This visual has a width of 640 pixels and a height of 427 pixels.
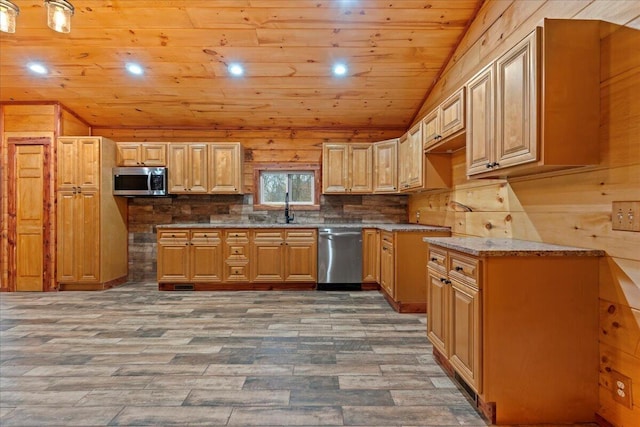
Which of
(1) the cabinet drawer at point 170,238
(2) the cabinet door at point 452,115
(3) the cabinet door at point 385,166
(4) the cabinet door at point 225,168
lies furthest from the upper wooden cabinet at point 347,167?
(1) the cabinet drawer at point 170,238

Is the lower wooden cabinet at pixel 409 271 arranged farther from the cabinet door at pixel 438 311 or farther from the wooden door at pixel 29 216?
the wooden door at pixel 29 216

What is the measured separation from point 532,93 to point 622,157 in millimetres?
519

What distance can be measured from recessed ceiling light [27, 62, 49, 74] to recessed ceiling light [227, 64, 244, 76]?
7.14ft

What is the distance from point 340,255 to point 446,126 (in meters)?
2.31

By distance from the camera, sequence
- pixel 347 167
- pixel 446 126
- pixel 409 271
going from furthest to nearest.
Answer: pixel 347 167 < pixel 409 271 < pixel 446 126

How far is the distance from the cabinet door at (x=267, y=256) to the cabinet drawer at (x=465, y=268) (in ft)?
9.56

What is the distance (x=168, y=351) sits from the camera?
2688mm

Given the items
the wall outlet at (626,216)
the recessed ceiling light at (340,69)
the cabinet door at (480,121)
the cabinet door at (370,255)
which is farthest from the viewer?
the cabinet door at (370,255)

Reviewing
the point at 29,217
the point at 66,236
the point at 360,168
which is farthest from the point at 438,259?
the point at 29,217

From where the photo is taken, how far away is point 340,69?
158 inches

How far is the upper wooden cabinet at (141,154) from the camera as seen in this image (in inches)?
195

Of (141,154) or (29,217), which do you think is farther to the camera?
(141,154)

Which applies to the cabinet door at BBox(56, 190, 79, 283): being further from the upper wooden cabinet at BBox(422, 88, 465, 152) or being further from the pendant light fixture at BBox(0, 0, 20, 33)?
the upper wooden cabinet at BBox(422, 88, 465, 152)

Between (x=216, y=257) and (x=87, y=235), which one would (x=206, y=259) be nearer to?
(x=216, y=257)
